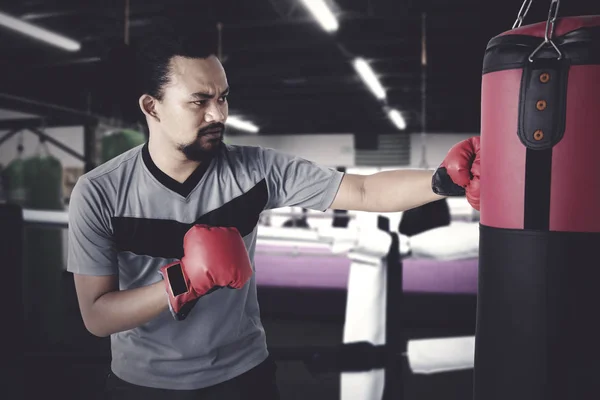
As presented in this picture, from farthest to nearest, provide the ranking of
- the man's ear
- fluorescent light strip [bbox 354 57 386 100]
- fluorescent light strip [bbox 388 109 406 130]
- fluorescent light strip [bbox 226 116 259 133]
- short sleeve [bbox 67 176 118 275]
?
fluorescent light strip [bbox 226 116 259 133] → fluorescent light strip [bbox 388 109 406 130] → fluorescent light strip [bbox 354 57 386 100] → the man's ear → short sleeve [bbox 67 176 118 275]

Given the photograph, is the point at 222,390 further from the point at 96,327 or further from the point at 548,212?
the point at 548,212

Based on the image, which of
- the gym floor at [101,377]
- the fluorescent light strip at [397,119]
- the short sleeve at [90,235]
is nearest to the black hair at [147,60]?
the short sleeve at [90,235]

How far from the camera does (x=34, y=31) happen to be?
5.65 m

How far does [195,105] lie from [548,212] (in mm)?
905

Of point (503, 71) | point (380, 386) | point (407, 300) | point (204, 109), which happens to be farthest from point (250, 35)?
point (503, 71)

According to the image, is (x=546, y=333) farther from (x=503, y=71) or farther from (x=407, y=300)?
(x=407, y=300)

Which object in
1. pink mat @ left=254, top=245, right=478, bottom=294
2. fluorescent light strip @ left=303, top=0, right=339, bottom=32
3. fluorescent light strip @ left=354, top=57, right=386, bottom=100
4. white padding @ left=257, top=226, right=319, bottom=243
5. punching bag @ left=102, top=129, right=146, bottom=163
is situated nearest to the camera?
white padding @ left=257, top=226, right=319, bottom=243

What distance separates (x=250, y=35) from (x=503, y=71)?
6.51 meters

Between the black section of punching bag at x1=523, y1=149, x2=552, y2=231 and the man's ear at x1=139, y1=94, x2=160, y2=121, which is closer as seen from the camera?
the black section of punching bag at x1=523, y1=149, x2=552, y2=231

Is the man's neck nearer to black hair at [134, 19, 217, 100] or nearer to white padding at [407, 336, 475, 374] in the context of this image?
black hair at [134, 19, 217, 100]

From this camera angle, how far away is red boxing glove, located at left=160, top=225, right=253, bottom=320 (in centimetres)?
119

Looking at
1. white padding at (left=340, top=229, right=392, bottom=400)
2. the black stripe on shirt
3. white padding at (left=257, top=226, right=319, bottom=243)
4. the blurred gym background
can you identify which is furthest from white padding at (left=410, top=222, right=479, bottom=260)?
the black stripe on shirt

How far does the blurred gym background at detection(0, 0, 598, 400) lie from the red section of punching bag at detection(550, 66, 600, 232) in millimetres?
1049

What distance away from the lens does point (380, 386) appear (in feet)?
8.82
